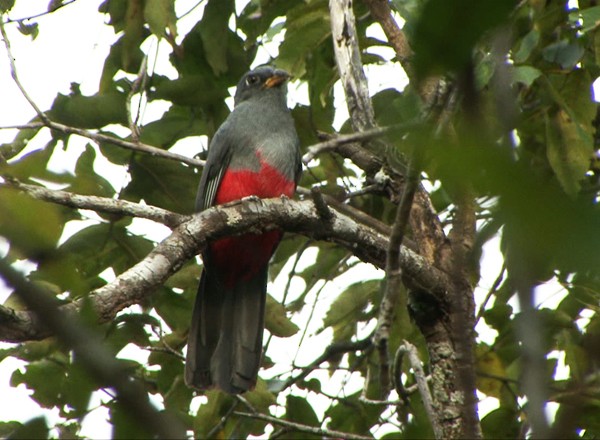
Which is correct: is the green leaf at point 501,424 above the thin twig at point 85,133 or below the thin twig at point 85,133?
below

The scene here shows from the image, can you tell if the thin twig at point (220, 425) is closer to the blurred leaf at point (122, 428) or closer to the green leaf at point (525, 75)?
the green leaf at point (525, 75)

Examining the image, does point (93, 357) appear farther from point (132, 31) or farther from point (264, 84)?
point (264, 84)

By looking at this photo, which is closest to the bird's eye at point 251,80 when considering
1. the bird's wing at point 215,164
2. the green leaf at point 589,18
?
the bird's wing at point 215,164

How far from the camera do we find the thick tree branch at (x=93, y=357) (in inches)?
25.8

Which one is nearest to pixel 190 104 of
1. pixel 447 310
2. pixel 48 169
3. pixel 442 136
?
pixel 447 310

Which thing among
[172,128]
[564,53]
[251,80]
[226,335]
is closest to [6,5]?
[172,128]

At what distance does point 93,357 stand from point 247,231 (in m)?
2.65

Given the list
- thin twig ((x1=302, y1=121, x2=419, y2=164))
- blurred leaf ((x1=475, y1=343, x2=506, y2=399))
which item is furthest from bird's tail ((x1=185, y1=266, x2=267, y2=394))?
thin twig ((x1=302, y1=121, x2=419, y2=164))

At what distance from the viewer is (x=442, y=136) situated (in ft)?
2.50

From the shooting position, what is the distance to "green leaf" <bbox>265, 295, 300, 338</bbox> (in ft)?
13.6

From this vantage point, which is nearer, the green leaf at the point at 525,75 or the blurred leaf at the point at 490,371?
the green leaf at the point at 525,75

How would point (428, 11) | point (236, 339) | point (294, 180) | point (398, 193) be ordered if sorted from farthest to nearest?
1. point (294, 180)
2. point (236, 339)
3. point (398, 193)
4. point (428, 11)

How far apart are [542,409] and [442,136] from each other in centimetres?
25

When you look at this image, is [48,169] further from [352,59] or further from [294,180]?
[294,180]
